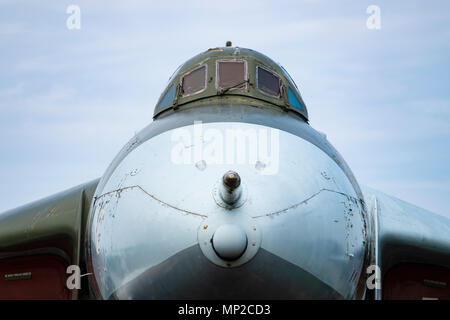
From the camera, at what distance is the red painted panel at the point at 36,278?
396 inches

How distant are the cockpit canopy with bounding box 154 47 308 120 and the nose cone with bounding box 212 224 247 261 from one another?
332cm

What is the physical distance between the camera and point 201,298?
5.39 m

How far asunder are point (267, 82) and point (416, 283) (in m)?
4.12

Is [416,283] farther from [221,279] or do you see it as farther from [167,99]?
[221,279]

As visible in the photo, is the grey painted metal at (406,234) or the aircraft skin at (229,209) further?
the grey painted metal at (406,234)

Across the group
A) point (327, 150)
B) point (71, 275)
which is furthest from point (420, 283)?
point (71, 275)

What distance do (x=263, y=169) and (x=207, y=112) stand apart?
1.79m

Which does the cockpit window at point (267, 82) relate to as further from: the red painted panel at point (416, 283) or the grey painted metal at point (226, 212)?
the red painted panel at point (416, 283)

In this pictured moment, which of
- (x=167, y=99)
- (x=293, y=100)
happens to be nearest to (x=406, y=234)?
(x=293, y=100)

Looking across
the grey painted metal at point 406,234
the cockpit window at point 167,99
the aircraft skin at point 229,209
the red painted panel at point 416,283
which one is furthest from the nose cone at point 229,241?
the red painted panel at point 416,283

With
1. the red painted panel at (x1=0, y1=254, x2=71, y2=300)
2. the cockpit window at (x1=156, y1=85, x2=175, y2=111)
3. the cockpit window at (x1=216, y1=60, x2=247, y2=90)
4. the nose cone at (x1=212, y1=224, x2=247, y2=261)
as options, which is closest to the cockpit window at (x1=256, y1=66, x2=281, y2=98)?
the cockpit window at (x1=216, y1=60, x2=247, y2=90)

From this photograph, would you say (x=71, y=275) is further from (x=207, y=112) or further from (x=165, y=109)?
(x=207, y=112)

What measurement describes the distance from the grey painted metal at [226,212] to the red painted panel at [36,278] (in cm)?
362

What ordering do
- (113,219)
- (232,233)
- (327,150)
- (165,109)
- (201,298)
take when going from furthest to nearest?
(165,109) < (327,150) < (113,219) < (201,298) < (232,233)
